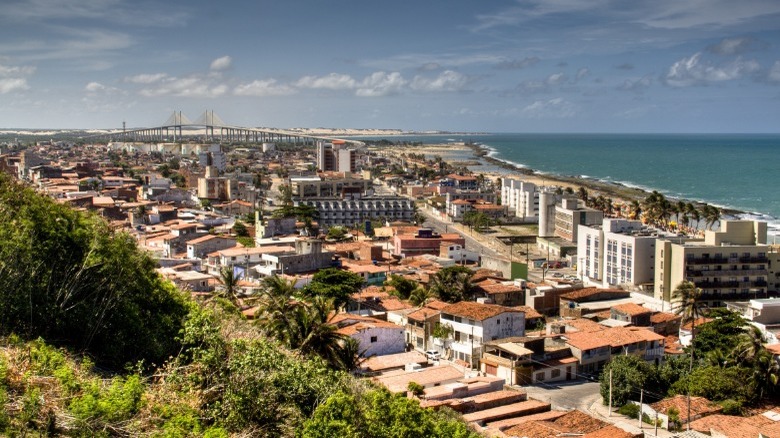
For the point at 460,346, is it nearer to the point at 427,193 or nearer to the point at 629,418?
the point at 629,418

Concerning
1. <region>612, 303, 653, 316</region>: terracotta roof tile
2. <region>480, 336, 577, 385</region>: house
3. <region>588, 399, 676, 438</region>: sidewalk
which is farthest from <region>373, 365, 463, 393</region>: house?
<region>612, 303, 653, 316</region>: terracotta roof tile

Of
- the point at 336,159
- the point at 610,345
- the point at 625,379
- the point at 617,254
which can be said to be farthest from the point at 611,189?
the point at 625,379

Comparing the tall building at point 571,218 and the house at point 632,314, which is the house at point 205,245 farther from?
the tall building at point 571,218

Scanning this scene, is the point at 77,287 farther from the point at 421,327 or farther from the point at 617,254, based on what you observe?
the point at 617,254

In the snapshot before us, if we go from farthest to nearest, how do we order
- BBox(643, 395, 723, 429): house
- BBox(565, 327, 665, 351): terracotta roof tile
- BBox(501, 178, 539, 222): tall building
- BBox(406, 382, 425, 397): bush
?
1. BBox(501, 178, 539, 222): tall building
2. BBox(565, 327, 665, 351): terracotta roof tile
3. BBox(643, 395, 723, 429): house
4. BBox(406, 382, 425, 397): bush

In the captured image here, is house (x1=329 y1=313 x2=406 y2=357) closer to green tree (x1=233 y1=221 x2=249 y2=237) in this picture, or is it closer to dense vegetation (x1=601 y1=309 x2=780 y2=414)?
dense vegetation (x1=601 y1=309 x2=780 y2=414)

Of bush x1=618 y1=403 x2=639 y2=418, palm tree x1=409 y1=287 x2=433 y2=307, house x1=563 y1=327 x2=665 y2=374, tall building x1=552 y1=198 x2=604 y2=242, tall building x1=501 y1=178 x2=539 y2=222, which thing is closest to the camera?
bush x1=618 y1=403 x2=639 y2=418
